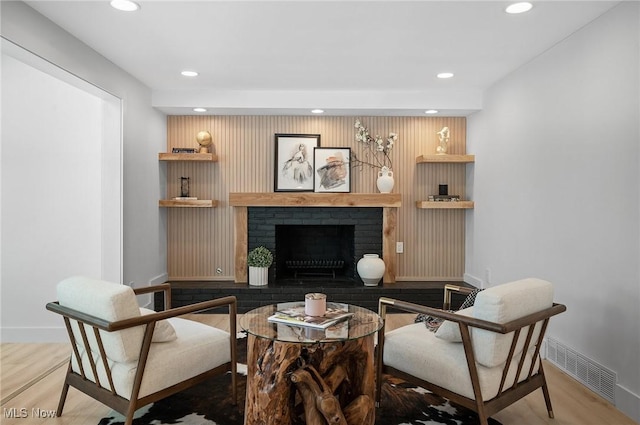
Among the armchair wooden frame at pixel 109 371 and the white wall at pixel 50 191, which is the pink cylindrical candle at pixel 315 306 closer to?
the armchair wooden frame at pixel 109 371

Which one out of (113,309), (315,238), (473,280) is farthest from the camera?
(315,238)

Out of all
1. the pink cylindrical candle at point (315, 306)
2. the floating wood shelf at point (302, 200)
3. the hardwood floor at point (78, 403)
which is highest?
the floating wood shelf at point (302, 200)

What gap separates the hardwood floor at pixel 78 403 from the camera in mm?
2445

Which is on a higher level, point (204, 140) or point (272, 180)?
point (204, 140)

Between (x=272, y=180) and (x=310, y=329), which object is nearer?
(x=310, y=329)

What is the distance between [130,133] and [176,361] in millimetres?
2682

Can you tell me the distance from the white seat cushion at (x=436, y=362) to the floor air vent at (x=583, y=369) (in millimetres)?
751

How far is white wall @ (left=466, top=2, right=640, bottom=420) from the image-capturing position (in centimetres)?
256

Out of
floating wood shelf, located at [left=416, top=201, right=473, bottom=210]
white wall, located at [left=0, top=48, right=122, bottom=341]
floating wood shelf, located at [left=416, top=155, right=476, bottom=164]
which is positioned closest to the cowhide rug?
white wall, located at [left=0, top=48, right=122, bottom=341]

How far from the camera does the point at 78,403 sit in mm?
2613

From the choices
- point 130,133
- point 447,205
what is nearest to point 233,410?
point 130,133

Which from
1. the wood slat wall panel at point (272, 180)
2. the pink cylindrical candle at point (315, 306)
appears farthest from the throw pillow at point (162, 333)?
the wood slat wall panel at point (272, 180)

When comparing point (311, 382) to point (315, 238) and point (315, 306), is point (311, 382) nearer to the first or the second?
point (315, 306)

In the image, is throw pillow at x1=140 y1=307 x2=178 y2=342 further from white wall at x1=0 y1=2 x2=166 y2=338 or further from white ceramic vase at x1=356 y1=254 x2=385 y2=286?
white ceramic vase at x1=356 y1=254 x2=385 y2=286
